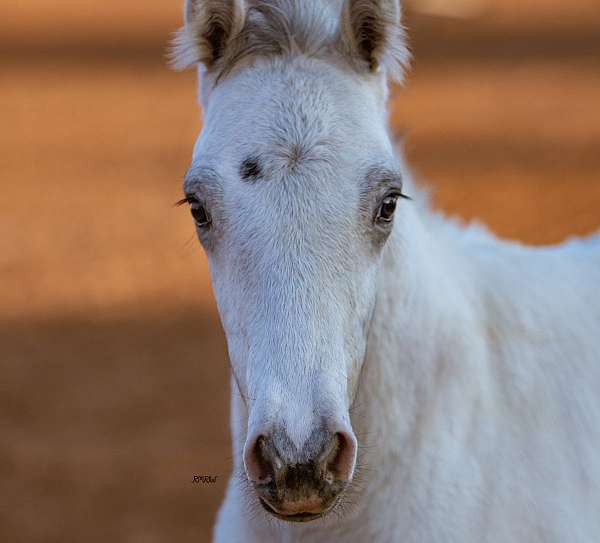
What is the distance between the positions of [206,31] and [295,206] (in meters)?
0.71

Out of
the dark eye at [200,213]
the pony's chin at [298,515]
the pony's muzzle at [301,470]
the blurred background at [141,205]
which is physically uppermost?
the dark eye at [200,213]

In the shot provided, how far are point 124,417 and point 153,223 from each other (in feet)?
11.5

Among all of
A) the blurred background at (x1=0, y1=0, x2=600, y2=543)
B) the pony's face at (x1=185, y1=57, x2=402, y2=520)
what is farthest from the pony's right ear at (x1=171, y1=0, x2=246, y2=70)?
the blurred background at (x1=0, y1=0, x2=600, y2=543)

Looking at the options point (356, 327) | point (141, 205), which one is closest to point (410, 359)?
point (356, 327)

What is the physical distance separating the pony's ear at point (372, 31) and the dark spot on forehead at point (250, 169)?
20.3 inches

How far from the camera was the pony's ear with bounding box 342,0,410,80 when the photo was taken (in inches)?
116

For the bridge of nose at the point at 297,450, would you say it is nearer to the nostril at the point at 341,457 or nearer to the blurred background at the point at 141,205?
the nostril at the point at 341,457

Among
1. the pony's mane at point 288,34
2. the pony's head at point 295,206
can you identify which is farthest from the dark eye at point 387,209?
the pony's mane at point 288,34

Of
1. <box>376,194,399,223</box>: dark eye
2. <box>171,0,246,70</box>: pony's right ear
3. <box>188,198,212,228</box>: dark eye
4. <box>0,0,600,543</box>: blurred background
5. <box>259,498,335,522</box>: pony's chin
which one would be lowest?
<box>0,0,600,543</box>: blurred background

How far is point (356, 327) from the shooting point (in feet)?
8.94

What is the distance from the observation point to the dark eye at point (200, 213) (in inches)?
111

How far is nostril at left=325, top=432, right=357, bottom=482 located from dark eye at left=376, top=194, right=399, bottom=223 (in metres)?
0.63

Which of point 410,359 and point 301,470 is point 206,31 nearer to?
point 410,359

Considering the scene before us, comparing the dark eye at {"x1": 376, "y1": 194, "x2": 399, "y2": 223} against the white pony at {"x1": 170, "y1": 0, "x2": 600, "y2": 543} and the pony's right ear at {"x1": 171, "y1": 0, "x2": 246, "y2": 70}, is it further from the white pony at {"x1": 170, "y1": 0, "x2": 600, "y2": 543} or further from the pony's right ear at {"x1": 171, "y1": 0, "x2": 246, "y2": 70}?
the pony's right ear at {"x1": 171, "y1": 0, "x2": 246, "y2": 70}
